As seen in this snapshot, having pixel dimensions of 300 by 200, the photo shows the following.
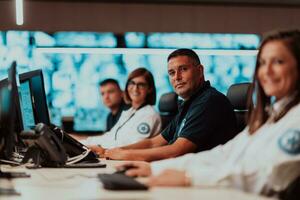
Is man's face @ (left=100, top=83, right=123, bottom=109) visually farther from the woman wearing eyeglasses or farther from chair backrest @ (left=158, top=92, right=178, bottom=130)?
the woman wearing eyeglasses

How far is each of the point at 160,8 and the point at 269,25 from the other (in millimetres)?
1344

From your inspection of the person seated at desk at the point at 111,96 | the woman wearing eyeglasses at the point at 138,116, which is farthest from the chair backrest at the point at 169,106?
the person seated at desk at the point at 111,96

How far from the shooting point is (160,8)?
663 centimetres

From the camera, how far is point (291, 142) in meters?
1.66

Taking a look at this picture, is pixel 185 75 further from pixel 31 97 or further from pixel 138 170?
pixel 138 170

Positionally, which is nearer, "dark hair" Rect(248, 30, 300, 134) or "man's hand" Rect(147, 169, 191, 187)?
"man's hand" Rect(147, 169, 191, 187)

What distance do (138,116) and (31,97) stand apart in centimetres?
161

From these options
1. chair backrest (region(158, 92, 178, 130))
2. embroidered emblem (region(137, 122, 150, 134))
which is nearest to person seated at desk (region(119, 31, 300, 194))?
embroidered emblem (region(137, 122, 150, 134))

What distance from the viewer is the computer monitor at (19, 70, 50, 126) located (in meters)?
2.70

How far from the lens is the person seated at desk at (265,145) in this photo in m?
1.69

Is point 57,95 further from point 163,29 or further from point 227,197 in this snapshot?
point 227,197

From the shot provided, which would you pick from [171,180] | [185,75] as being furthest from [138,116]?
[171,180]

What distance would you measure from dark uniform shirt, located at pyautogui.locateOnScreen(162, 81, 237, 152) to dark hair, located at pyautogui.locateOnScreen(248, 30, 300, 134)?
837 millimetres

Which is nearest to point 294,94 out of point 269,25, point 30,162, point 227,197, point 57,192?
point 227,197
